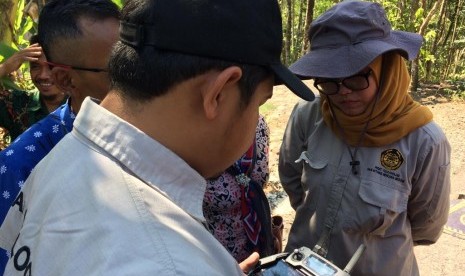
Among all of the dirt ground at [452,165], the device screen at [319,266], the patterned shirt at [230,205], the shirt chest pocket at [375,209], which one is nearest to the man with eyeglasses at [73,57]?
the patterned shirt at [230,205]

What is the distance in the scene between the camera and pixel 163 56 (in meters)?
0.88

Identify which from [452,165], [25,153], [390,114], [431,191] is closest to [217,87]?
[25,153]

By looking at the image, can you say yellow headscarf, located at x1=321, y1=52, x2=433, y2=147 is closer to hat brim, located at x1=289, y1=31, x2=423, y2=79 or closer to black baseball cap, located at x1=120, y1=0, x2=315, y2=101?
hat brim, located at x1=289, y1=31, x2=423, y2=79

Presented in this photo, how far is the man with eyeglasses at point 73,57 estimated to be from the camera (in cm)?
177

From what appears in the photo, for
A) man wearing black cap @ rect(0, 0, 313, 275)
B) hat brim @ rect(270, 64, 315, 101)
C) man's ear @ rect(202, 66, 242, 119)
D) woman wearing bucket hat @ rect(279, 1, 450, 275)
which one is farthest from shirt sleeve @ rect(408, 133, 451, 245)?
man's ear @ rect(202, 66, 242, 119)

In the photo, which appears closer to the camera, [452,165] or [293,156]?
[293,156]

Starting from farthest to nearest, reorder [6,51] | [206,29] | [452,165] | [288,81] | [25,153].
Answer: [452,165] < [6,51] < [25,153] < [288,81] < [206,29]

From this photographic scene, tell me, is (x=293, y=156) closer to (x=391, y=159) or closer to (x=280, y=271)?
(x=391, y=159)

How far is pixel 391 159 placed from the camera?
6.36ft

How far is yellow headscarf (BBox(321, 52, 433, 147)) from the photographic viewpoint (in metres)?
1.92

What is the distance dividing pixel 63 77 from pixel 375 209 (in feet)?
4.83

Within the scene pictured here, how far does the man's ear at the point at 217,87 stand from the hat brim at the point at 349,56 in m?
1.08

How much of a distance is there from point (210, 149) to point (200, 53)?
0.72 ft

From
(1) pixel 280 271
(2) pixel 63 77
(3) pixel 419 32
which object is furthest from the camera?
(3) pixel 419 32
